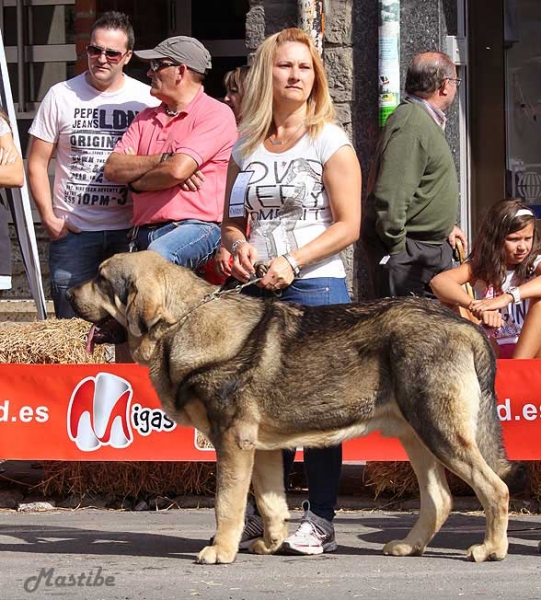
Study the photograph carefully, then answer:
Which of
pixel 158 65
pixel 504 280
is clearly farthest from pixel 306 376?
pixel 158 65

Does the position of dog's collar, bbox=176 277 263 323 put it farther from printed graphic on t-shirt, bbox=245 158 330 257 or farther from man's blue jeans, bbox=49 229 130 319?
man's blue jeans, bbox=49 229 130 319

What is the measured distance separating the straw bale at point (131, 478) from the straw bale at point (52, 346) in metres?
0.59

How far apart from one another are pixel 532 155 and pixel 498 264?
3.28m

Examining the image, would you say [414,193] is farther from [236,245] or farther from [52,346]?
[52,346]

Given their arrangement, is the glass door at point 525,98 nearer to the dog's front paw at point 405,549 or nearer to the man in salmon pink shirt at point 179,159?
the man in salmon pink shirt at point 179,159

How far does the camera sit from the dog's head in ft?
19.7

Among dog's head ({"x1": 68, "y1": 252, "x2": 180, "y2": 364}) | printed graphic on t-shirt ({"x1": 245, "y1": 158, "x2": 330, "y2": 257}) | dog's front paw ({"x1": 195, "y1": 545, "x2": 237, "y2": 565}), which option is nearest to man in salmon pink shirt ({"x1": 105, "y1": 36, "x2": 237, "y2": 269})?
printed graphic on t-shirt ({"x1": 245, "y1": 158, "x2": 330, "y2": 257})

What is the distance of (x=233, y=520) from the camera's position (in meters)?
5.89

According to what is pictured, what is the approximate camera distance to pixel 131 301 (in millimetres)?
6027

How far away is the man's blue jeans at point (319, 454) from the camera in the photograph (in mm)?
6285

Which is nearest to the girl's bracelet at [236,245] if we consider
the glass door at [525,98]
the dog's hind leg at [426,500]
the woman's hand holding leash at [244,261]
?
the woman's hand holding leash at [244,261]

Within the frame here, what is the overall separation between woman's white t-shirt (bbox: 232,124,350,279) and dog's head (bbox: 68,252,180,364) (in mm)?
487

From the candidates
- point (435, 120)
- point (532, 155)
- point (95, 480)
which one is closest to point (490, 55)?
point (532, 155)

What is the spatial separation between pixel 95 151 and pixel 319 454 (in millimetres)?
2832
